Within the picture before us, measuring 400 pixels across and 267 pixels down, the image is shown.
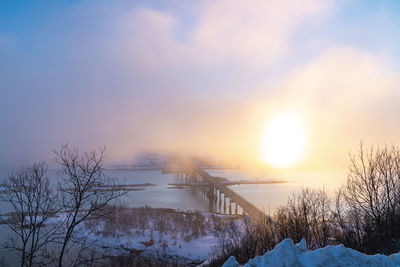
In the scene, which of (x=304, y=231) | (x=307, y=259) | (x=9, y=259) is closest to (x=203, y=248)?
(x=304, y=231)

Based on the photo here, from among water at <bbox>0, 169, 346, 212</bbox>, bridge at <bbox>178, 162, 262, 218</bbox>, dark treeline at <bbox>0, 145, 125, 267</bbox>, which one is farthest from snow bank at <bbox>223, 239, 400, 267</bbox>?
bridge at <bbox>178, 162, 262, 218</bbox>

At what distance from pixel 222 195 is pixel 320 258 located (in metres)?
68.6

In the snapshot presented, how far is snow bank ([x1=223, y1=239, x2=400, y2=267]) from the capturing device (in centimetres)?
531

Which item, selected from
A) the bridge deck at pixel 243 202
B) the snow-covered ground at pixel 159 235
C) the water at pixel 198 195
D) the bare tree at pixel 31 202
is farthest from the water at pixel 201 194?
the bare tree at pixel 31 202

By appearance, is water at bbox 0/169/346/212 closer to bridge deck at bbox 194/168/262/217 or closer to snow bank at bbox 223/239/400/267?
bridge deck at bbox 194/168/262/217

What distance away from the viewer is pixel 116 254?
2142 centimetres

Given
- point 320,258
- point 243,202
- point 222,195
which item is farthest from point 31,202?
point 222,195

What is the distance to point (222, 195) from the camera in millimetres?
72312

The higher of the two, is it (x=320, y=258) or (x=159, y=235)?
(x=320, y=258)

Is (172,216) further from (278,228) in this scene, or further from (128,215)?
(278,228)

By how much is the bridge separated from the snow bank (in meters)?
20.2

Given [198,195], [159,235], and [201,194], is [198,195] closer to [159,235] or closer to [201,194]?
[201,194]

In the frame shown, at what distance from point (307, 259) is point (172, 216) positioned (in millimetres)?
28795

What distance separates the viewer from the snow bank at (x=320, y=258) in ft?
17.4
